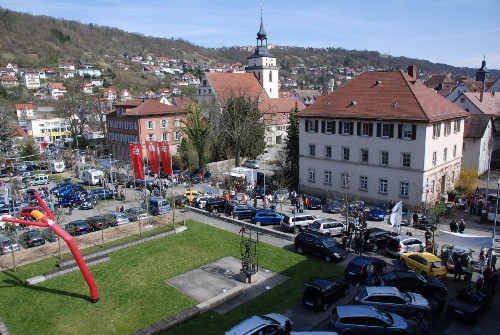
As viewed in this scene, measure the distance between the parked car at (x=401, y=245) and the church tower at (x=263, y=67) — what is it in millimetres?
63048

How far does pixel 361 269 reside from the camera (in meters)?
21.2

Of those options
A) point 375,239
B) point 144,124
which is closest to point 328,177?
point 375,239

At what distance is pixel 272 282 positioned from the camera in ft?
71.8

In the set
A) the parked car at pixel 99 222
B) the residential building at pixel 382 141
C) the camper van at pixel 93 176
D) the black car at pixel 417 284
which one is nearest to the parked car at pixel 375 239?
the black car at pixel 417 284

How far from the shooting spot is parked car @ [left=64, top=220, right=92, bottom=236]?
99.6 feet

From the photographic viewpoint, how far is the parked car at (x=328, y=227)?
28766 millimetres

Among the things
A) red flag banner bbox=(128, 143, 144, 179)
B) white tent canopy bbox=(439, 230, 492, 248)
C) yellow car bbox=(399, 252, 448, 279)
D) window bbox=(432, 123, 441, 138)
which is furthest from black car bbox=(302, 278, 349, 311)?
red flag banner bbox=(128, 143, 144, 179)

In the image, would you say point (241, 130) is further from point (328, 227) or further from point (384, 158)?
point (328, 227)

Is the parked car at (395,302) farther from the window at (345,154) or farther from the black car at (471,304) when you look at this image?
the window at (345,154)

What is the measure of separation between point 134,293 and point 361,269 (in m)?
11.6

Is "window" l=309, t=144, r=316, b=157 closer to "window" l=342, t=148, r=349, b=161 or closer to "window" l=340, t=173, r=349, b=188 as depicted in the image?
"window" l=342, t=148, r=349, b=161

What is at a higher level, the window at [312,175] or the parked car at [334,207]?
the window at [312,175]

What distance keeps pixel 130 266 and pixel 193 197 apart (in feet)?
55.8

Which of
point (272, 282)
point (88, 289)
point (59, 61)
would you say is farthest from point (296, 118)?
point (59, 61)
